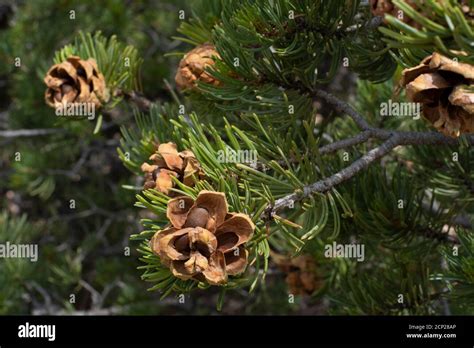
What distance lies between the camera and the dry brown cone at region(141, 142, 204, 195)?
57cm

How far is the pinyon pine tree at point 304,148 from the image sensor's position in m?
0.50

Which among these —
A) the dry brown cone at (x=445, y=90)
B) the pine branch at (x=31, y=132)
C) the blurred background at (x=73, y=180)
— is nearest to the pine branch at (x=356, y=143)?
the dry brown cone at (x=445, y=90)

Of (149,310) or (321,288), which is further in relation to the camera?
(149,310)

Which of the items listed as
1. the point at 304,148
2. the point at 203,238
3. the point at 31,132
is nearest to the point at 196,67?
the point at 304,148

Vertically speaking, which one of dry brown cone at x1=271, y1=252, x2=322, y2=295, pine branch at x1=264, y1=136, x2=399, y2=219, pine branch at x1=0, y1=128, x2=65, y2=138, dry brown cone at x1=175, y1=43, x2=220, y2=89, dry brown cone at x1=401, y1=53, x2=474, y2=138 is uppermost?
pine branch at x1=0, y1=128, x2=65, y2=138

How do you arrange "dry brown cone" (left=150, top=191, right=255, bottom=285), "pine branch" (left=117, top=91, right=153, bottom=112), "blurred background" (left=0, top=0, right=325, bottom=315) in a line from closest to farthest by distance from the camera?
1. "dry brown cone" (left=150, top=191, right=255, bottom=285)
2. "pine branch" (left=117, top=91, right=153, bottom=112)
3. "blurred background" (left=0, top=0, right=325, bottom=315)

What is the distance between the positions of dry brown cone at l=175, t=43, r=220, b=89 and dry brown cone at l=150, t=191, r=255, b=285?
0.81 ft

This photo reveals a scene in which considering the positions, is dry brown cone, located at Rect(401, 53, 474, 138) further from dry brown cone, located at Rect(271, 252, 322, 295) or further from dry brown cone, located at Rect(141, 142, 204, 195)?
dry brown cone, located at Rect(271, 252, 322, 295)

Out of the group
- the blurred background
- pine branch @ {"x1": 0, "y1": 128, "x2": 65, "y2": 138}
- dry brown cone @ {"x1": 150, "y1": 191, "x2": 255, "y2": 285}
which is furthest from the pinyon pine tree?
pine branch @ {"x1": 0, "y1": 128, "x2": 65, "y2": 138}

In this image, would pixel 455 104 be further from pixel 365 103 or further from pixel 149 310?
pixel 149 310

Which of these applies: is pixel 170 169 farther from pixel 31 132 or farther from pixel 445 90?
pixel 31 132
